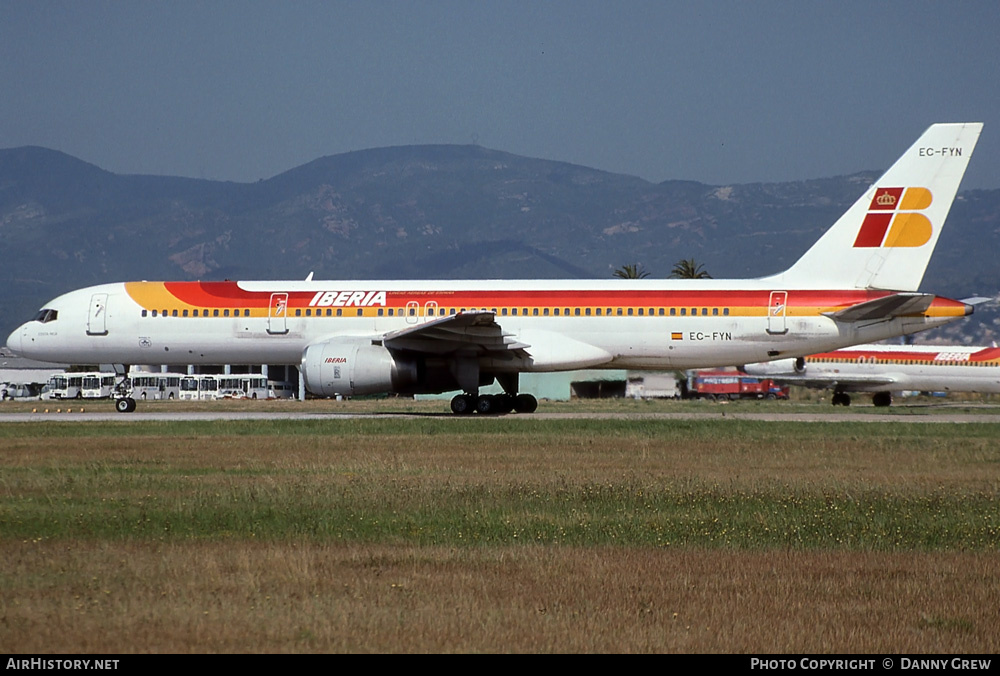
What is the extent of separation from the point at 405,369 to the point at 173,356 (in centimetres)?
803

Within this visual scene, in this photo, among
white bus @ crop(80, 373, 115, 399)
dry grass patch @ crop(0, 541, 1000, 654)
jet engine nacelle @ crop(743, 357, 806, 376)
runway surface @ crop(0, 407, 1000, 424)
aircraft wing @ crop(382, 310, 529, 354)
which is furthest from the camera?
white bus @ crop(80, 373, 115, 399)

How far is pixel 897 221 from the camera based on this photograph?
3067 cm

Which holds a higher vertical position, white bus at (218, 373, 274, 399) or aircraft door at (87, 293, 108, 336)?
aircraft door at (87, 293, 108, 336)

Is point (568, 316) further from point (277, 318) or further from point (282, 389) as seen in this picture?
point (282, 389)

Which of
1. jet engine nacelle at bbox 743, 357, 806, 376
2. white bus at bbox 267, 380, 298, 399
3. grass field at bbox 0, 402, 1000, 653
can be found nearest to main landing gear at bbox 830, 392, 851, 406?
jet engine nacelle at bbox 743, 357, 806, 376

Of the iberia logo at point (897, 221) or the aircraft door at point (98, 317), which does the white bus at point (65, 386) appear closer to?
the aircraft door at point (98, 317)

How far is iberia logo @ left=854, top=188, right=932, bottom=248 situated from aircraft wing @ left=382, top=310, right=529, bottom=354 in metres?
9.47

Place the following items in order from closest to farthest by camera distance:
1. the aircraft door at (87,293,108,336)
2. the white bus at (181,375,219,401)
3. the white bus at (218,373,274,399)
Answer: the aircraft door at (87,293,108,336)
the white bus at (181,375,219,401)
the white bus at (218,373,274,399)

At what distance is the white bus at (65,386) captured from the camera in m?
71.2

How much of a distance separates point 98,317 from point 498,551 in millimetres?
26415

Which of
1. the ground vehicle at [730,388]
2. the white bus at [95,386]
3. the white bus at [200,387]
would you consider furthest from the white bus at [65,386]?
the ground vehicle at [730,388]

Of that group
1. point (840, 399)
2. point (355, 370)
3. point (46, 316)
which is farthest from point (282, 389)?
point (355, 370)

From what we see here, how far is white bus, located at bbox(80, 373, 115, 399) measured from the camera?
71.8 m

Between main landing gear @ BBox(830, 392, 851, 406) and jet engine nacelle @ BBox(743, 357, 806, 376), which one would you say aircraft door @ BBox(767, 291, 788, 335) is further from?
main landing gear @ BBox(830, 392, 851, 406)
